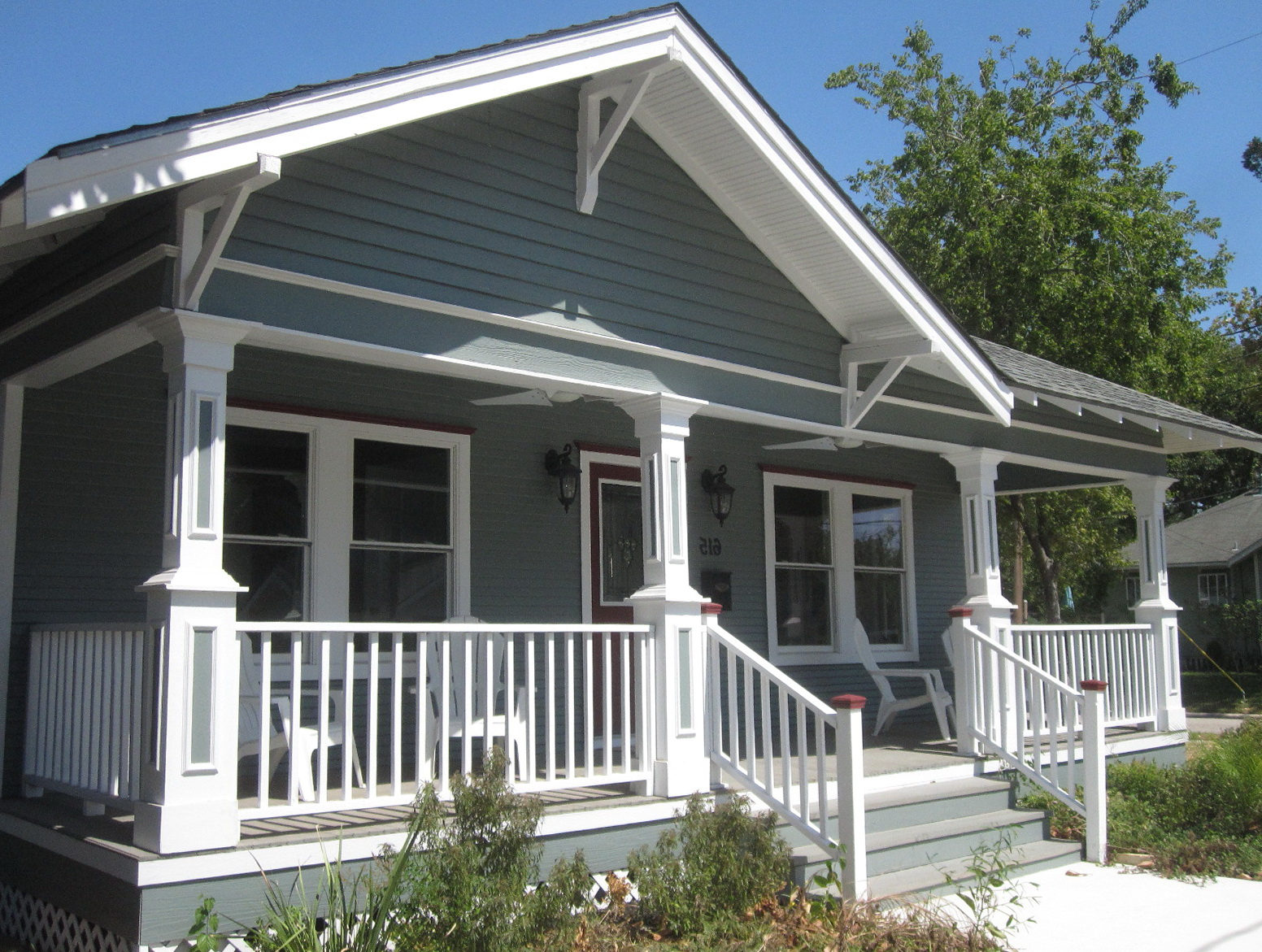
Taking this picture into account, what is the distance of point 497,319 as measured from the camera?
6109 millimetres

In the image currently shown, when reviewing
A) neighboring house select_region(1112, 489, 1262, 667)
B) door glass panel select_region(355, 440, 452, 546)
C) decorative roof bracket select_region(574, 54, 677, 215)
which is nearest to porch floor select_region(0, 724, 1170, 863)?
door glass panel select_region(355, 440, 452, 546)

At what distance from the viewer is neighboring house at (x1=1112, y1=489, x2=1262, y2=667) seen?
106 feet

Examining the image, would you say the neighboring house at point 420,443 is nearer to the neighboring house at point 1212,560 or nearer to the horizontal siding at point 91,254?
the horizontal siding at point 91,254

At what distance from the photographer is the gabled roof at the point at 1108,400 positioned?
9.10m

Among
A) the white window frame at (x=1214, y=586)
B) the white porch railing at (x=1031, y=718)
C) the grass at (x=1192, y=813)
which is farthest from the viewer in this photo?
the white window frame at (x=1214, y=586)

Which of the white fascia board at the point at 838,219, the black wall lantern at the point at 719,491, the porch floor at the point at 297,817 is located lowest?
the porch floor at the point at 297,817

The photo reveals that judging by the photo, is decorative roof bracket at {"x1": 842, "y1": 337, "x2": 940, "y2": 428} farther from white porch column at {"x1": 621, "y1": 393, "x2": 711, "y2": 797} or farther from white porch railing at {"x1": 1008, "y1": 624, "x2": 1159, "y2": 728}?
A: white porch railing at {"x1": 1008, "y1": 624, "x2": 1159, "y2": 728}

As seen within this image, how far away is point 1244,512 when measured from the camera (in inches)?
1334

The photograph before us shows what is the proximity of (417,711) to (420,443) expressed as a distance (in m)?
2.50

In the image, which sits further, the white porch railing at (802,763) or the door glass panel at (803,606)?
the door glass panel at (803,606)

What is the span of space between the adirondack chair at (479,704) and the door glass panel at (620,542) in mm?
1307

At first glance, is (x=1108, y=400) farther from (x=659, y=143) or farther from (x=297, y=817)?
(x=297, y=817)

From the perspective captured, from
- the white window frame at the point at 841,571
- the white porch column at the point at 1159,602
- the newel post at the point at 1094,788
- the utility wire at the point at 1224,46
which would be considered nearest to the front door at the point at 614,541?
the white window frame at the point at 841,571

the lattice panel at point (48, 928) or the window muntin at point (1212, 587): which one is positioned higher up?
the window muntin at point (1212, 587)
